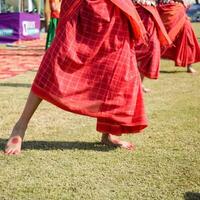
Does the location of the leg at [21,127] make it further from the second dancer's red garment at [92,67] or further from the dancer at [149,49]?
the dancer at [149,49]

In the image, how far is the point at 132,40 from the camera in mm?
3596

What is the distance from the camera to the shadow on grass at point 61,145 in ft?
12.0

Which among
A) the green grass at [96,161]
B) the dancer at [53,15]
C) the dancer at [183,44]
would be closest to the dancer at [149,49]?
the green grass at [96,161]

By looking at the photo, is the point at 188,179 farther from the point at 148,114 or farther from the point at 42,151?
the point at 148,114

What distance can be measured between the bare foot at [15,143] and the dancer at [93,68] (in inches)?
8.7

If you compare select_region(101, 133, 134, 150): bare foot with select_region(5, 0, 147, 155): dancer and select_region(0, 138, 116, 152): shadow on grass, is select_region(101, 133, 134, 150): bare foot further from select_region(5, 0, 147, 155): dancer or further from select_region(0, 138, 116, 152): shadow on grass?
select_region(5, 0, 147, 155): dancer

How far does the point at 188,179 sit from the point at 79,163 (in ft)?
2.27

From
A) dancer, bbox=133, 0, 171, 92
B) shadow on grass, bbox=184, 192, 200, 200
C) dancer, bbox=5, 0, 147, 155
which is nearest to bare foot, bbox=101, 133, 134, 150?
dancer, bbox=5, 0, 147, 155

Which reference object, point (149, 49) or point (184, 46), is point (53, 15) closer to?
point (184, 46)

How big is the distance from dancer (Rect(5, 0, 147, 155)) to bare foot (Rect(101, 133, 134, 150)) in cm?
27

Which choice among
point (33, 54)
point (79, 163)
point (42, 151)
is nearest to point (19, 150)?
point (42, 151)

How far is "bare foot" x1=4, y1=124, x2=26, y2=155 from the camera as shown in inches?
137

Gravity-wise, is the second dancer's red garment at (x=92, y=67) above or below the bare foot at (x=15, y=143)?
above

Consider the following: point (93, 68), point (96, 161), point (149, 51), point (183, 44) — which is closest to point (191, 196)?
point (96, 161)
